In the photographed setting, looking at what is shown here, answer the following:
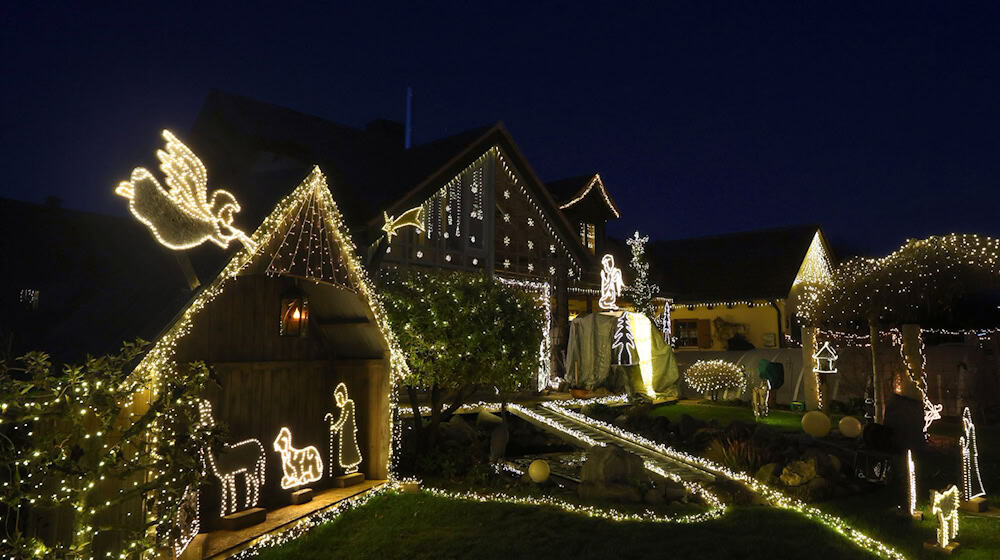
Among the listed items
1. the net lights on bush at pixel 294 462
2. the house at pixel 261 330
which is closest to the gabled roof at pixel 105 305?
the house at pixel 261 330

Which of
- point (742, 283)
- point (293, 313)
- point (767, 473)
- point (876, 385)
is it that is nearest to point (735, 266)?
point (742, 283)

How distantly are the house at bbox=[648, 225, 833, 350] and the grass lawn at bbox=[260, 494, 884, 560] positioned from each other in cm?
2258

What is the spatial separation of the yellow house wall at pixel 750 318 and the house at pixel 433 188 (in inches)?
433

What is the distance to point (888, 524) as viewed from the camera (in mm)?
8781

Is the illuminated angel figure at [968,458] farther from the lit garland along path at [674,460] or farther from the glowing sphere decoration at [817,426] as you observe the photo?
the glowing sphere decoration at [817,426]

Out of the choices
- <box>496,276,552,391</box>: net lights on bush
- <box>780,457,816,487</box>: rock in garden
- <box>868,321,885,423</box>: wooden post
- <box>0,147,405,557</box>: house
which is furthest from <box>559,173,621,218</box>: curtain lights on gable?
<box>0,147,405,557</box>: house

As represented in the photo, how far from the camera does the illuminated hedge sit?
69.7ft

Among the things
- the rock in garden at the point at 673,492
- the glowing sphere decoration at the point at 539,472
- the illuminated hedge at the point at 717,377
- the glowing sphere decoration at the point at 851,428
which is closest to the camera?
the rock in garden at the point at 673,492

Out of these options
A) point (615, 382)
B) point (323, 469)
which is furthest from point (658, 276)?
point (323, 469)

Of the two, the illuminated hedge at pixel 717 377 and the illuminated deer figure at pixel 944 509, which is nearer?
the illuminated deer figure at pixel 944 509

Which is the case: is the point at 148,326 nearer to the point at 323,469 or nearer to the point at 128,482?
the point at 128,482

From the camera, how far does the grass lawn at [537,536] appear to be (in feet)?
23.5

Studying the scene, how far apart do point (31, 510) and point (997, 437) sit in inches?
706

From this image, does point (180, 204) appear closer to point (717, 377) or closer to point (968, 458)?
point (968, 458)
